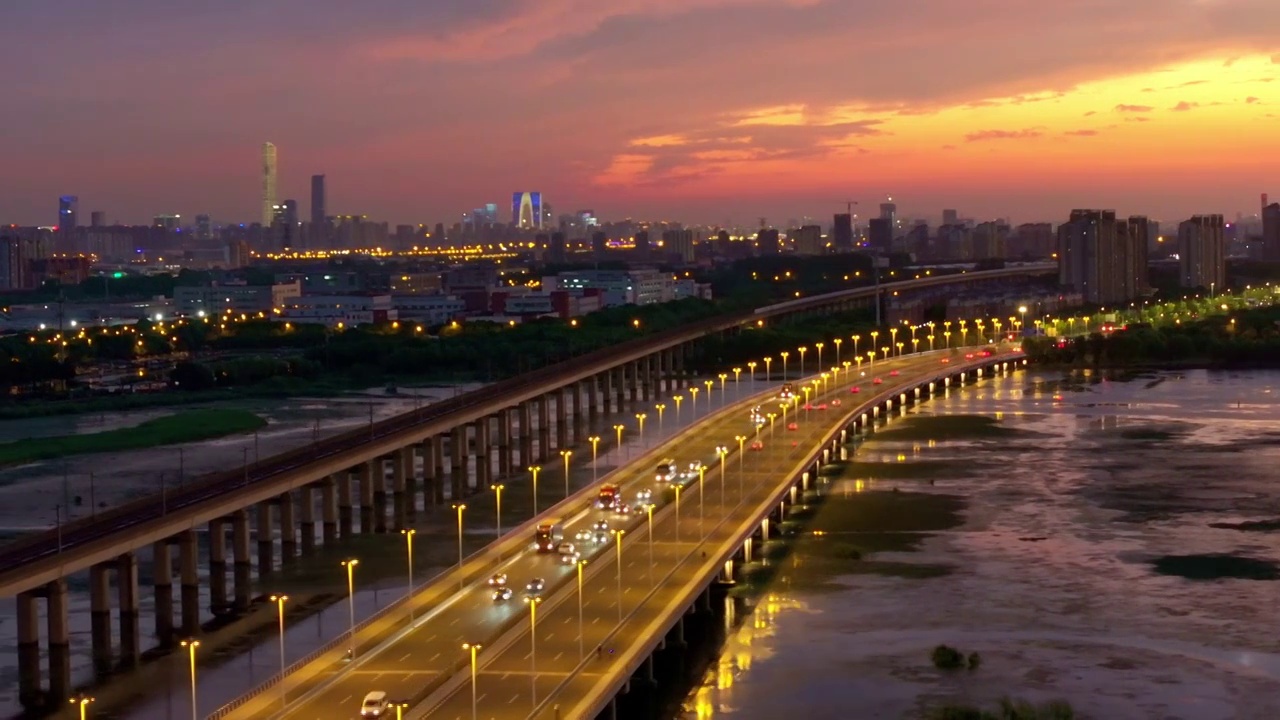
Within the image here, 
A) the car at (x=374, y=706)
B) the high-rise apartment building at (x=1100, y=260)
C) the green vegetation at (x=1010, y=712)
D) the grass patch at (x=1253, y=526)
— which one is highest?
the high-rise apartment building at (x=1100, y=260)

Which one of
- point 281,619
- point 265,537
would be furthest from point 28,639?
point 265,537

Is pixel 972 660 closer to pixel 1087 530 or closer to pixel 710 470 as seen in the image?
pixel 1087 530

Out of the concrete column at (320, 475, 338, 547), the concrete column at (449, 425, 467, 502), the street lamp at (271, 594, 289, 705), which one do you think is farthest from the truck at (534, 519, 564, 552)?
the concrete column at (449, 425, 467, 502)

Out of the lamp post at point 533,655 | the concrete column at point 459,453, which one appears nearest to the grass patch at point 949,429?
the concrete column at point 459,453

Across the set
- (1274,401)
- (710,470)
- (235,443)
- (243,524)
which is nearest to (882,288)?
(1274,401)

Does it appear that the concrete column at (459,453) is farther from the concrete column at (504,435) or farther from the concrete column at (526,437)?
the concrete column at (504,435)

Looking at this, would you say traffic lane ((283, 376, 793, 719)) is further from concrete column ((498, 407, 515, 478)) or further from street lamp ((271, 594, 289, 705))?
concrete column ((498, 407, 515, 478))
